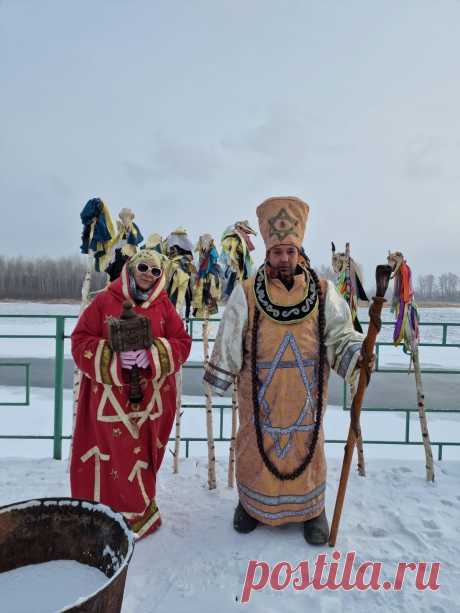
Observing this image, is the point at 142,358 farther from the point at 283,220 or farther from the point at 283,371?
the point at 283,220

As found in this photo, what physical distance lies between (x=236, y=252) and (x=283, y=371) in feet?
4.11

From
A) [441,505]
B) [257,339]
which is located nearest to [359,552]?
[441,505]

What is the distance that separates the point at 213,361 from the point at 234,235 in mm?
1213

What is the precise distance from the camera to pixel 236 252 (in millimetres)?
3463

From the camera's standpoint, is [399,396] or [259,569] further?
[399,396]

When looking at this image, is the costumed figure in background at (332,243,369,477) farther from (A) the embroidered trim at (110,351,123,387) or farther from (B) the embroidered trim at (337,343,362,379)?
(A) the embroidered trim at (110,351,123,387)

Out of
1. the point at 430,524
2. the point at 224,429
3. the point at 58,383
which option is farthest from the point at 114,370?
the point at 224,429

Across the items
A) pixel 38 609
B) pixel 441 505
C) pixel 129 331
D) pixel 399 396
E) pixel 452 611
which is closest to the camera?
pixel 38 609

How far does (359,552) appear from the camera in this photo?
249 centimetres

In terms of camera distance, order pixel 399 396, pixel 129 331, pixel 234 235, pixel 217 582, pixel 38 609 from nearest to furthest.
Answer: pixel 38 609 → pixel 217 582 → pixel 129 331 → pixel 234 235 → pixel 399 396

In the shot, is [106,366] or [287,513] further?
[287,513]

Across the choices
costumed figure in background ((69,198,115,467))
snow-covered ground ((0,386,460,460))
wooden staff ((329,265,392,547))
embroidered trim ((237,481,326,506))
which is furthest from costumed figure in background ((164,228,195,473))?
snow-covered ground ((0,386,460,460))

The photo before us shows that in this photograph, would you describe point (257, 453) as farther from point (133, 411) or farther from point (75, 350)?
point (75, 350)

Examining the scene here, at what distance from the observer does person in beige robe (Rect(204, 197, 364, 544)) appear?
260 cm
